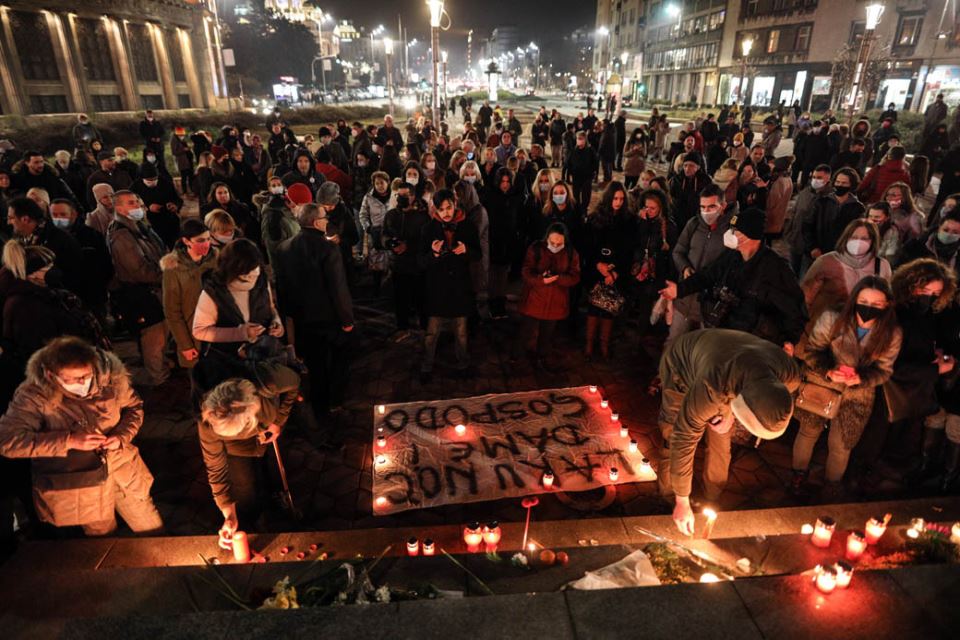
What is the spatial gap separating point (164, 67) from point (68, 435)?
4884cm

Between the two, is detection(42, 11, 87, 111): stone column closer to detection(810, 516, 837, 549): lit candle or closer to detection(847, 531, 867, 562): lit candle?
detection(810, 516, 837, 549): lit candle

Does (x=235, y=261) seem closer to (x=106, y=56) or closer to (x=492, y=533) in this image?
(x=492, y=533)

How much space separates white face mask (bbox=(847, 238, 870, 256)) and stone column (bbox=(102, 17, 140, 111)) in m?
46.5

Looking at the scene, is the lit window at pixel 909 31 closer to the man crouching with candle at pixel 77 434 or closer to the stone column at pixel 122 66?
the man crouching with candle at pixel 77 434

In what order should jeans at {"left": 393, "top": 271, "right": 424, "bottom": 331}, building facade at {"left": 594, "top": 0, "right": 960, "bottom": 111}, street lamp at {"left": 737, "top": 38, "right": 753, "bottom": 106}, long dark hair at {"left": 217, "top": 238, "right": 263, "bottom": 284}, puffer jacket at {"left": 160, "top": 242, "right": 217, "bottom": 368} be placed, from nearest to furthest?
1. long dark hair at {"left": 217, "top": 238, "right": 263, "bottom": 284}
2. puffer jacket at {"left": 160, "top": 242, "right": 217, "bottom": 368}
3. jeans at {"left": 393, "top": 271, "right": 424, "bottom": 331}
4. street lamp at {"left": 737, "top": 38, "right": 753, "bottom": 106}
5. building facade at {"left": 594, "top": 0, "right": 960, "bottom": 111}

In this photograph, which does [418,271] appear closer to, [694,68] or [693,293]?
[693,293]

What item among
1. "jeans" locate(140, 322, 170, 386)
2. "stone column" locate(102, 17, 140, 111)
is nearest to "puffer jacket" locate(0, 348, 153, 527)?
"jeans" locate(140, 322, 170, 386)

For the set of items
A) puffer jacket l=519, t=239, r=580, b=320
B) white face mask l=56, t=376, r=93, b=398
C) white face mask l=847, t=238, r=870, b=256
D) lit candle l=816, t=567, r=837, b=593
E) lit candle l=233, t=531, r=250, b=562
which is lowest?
lit candle l=233, t=531, r=250, b=562

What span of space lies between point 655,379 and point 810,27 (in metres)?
50.8

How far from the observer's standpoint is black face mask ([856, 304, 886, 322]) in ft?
13.0

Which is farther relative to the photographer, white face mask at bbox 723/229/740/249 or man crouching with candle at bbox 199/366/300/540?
white face mask at bbox 723/229/740/249

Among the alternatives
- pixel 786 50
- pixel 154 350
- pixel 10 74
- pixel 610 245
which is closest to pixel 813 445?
pixel 610 245

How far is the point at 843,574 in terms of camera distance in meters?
2.73

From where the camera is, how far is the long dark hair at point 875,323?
395 cm
